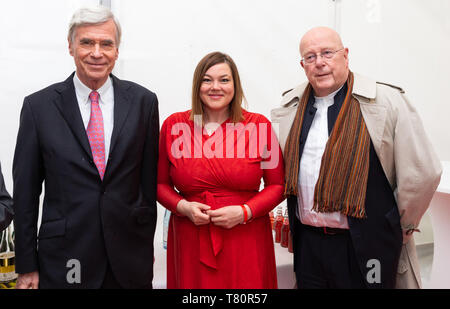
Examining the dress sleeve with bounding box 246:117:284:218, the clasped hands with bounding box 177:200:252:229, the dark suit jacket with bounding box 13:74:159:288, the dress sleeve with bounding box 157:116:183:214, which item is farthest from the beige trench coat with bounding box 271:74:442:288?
the dark suit jacket with bounding box 13:74:159:288

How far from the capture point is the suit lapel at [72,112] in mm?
1492

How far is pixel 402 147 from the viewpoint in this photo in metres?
1.68

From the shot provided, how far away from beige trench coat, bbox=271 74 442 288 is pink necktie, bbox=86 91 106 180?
1.11 meters

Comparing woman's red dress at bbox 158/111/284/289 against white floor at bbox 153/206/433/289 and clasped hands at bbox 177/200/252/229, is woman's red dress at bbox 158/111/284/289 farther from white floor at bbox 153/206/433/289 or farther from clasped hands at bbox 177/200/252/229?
white floor at bbox 153/206/433/289

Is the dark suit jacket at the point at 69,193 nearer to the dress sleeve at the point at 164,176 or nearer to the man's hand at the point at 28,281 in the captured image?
the man's hand at the point at 28,281

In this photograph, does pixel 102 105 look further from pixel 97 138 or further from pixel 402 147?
pixel 402 147

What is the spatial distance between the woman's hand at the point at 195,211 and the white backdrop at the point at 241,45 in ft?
4.04

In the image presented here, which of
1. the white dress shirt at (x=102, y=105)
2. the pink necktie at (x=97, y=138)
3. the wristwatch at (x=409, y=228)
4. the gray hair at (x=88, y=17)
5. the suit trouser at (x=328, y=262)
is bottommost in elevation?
the suit trouser at (x=328, y=262)

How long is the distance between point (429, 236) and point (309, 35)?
3.83 metres

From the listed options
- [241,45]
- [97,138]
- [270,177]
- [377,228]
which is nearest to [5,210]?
[97,138]

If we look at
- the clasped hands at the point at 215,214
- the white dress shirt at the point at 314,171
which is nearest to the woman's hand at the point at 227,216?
the clasped hands at the point at 215,214

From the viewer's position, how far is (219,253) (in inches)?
71.3

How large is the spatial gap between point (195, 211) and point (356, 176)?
0.71m
